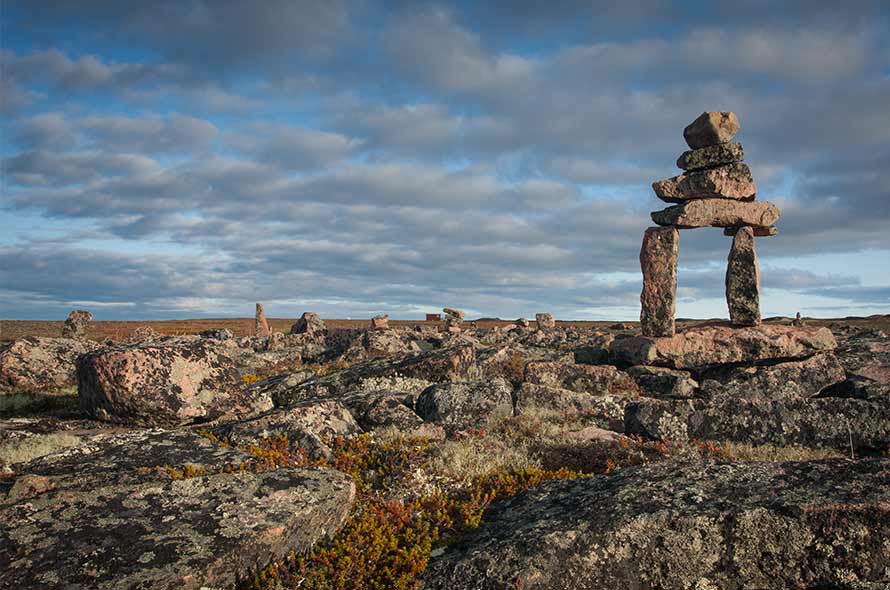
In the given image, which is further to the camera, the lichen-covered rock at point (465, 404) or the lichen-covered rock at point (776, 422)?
the lichen-covered rock at point (465, 404)

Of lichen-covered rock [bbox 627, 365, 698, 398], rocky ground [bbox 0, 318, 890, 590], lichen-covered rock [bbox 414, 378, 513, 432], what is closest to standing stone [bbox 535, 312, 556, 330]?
lichen-covered rock [bbox 627, 365, 698, 398]

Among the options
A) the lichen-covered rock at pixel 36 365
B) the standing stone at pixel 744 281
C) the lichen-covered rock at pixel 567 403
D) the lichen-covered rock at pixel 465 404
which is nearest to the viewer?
the lichen-covered rock at pixel 465 404

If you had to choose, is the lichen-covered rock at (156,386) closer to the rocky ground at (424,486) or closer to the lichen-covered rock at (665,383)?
the rocky ground at (424,486)

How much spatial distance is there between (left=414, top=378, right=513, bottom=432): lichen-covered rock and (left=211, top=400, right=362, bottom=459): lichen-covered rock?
182 centimetres

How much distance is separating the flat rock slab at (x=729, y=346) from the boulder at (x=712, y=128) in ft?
23.9

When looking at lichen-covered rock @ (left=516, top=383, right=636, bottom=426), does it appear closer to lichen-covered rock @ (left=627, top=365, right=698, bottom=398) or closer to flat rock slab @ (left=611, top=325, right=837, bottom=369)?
lichen-covered rock @ (left=627, top=365, right=698, bottom=398)

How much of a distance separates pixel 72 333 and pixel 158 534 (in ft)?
167

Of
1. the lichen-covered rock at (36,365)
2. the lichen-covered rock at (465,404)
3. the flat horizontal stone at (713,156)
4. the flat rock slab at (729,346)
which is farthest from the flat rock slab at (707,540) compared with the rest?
the flat horizontal stone at (713,156)

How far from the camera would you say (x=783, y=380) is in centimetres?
1966

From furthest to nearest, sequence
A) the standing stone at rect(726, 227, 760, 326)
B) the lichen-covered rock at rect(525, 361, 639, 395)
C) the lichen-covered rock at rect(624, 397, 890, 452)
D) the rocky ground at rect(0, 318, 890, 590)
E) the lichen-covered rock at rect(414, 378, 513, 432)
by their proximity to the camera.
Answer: the standing stone at rect(726, 227, 760, 326)
the lichen-covered rock at rect(525, 361, 639, 395)
the lichen-covered rock at rect(414, 378, 513, 432)
the lichen-covered rock at rect(624, 397, 890, 452)
the rocky ground at rect(0, 318, 890, 590)

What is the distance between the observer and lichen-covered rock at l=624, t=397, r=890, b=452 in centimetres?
1108

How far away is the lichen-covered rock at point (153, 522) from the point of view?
555 centimetres

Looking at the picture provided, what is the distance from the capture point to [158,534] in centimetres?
609

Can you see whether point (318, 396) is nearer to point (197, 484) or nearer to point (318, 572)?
point (197, 484)
